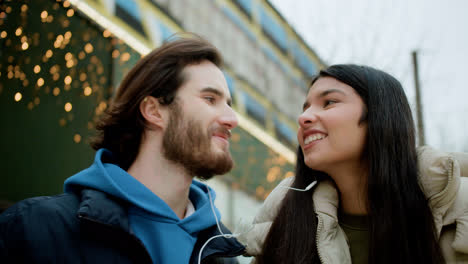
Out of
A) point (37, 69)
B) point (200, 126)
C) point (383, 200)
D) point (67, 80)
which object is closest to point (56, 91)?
point (67, 80)

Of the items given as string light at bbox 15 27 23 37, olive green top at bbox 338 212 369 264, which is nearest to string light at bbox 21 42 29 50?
string light at bbox 15 27 23 37

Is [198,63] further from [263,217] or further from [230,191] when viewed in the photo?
[230,191]

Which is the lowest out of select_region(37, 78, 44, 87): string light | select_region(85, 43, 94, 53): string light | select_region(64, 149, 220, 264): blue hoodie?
select_region(64, 149, 220, 264): blue hoodie

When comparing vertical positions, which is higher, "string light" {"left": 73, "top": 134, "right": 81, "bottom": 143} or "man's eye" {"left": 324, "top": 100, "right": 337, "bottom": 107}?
"man's eye" {"left": 324, "top": 100, "right": 337, "bottom": 107}

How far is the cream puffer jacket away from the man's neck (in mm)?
466

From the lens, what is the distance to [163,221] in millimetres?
2367

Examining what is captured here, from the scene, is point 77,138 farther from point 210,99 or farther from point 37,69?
point 210,99

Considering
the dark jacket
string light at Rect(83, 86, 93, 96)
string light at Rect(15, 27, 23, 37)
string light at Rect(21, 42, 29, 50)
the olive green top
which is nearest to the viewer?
the dark jacket

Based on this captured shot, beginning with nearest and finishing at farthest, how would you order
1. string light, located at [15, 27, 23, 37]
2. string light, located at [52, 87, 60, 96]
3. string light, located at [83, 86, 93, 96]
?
string light, located at [15, 27, 23, 37]
string light, located at [52, 87, 60, 96]
string light, located at [83, 86, 93, 96]

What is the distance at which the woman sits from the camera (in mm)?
2242

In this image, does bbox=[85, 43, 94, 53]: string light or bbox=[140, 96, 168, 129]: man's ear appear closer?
bbox=[140, 96, 168, 129]: man's ear

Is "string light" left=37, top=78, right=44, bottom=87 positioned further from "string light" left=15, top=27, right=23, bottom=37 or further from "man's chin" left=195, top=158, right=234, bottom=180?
"man's chin" left=195, top=158, right=234, bottom=180

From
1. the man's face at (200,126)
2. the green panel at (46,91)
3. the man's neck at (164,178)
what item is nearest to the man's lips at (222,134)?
the man's face at (200,126)

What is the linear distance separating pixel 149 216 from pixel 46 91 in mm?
3391
